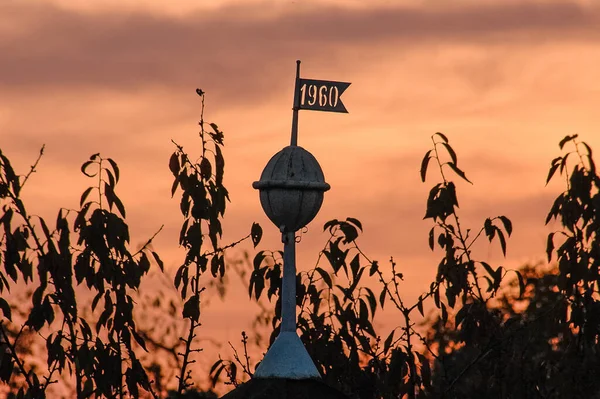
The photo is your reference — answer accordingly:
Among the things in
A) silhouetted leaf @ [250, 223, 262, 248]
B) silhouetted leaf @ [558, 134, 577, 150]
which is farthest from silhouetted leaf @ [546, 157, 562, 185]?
silhouetted leaf @ [250, 223, 262, 248]

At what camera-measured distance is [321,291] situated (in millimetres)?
9367

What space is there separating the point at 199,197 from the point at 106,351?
1.37 meters

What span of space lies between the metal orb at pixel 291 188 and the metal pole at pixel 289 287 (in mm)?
78

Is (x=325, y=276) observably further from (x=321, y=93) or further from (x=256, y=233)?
(x=321, y=93)

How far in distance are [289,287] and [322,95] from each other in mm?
1252

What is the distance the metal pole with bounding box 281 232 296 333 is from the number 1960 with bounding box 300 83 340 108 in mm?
874

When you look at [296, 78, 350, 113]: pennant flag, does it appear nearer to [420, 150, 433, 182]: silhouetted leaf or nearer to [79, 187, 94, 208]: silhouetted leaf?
[420, 150, 433, 182]: silhouetted leaf

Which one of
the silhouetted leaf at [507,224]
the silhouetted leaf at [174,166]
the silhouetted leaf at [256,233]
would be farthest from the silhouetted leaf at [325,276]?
the silhouetted leaf at [507,224]

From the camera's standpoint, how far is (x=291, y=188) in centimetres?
691

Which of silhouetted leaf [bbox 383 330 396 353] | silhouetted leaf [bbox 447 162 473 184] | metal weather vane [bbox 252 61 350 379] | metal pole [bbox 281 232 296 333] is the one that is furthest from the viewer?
silhouetted leaf [bbox 383 330 396 353]

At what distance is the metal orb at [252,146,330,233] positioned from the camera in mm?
6914

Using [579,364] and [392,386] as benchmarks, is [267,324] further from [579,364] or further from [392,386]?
A: [579,364]

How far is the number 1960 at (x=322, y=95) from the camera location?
7.24m

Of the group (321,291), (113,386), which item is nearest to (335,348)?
(321,291)
